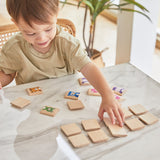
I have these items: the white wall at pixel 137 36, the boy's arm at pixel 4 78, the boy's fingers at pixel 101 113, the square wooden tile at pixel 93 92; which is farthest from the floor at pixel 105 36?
the boy's fingers at pixel 101 113

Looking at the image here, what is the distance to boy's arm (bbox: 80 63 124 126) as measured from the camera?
0.77 meters

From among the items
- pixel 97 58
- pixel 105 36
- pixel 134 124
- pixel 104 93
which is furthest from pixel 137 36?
pixel 105 36

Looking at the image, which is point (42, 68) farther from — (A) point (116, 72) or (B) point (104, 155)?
(B) point (104, 155)

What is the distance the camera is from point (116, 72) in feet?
3.39

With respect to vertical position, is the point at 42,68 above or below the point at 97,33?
above

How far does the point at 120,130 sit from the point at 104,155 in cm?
11

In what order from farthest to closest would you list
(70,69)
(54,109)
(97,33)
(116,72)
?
1. (97,33)
2. (70,69)
3. (116,72)
4. (54,109)

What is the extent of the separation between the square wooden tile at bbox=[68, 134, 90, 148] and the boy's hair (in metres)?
0.42

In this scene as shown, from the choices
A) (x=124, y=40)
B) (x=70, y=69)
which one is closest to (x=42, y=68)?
(x=70, y=69)

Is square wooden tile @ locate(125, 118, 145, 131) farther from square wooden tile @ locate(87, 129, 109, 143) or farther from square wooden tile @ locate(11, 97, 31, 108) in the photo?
square wooden tile @ locate(11, 97, 31, 108)

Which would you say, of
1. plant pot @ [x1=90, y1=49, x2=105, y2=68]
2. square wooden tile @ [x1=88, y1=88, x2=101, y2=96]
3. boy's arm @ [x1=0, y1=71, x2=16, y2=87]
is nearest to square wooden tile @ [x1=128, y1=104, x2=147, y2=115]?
square wooden tile @ [x1=88, y1=88, x2=101, y2=96]

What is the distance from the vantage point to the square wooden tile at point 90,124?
72 cm

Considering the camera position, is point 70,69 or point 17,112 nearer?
point 17,112

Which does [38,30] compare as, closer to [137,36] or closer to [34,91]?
[34,91]
